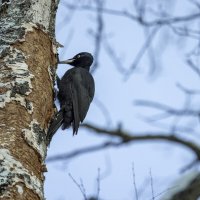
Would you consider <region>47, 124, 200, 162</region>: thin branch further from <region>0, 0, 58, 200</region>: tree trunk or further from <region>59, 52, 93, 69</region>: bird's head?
<region>59, 52, 93, 69</region>: bird's head

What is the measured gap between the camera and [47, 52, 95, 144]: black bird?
4598mm

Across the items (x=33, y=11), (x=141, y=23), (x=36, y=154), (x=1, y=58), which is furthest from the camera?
(x=141, y=23)

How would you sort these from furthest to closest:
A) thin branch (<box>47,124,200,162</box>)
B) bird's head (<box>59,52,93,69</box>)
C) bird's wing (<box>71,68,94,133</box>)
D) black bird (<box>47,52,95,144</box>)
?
bird's head (<box>59,52,93,69</box>) < bird's wing (<box>71,68,94,133</box>) < black bird (<box>47,52,95,144</box>) < thin branch (<box>47,124,200,162</box>)

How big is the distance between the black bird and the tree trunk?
1.94ft

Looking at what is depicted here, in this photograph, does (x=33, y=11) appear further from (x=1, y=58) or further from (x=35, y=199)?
(x=35, y=199)

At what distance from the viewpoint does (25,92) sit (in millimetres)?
3371

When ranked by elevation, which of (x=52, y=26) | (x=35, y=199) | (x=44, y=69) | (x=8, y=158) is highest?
(x=52, y=26)

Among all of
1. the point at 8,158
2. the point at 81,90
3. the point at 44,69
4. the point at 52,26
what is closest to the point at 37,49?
the point at 44,69

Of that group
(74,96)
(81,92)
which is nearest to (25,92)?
(74,96)

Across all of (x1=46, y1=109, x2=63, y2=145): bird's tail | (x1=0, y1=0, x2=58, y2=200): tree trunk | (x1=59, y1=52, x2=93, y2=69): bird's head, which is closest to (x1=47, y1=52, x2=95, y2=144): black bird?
(x1=46, y1=109, x2=63, y2=145): bird's tail

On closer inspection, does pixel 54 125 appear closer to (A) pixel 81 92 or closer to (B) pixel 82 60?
(A) pixel 81 92

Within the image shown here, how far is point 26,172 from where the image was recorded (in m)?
2.89

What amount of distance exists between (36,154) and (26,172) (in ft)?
0.84

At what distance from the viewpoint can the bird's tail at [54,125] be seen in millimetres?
3755
